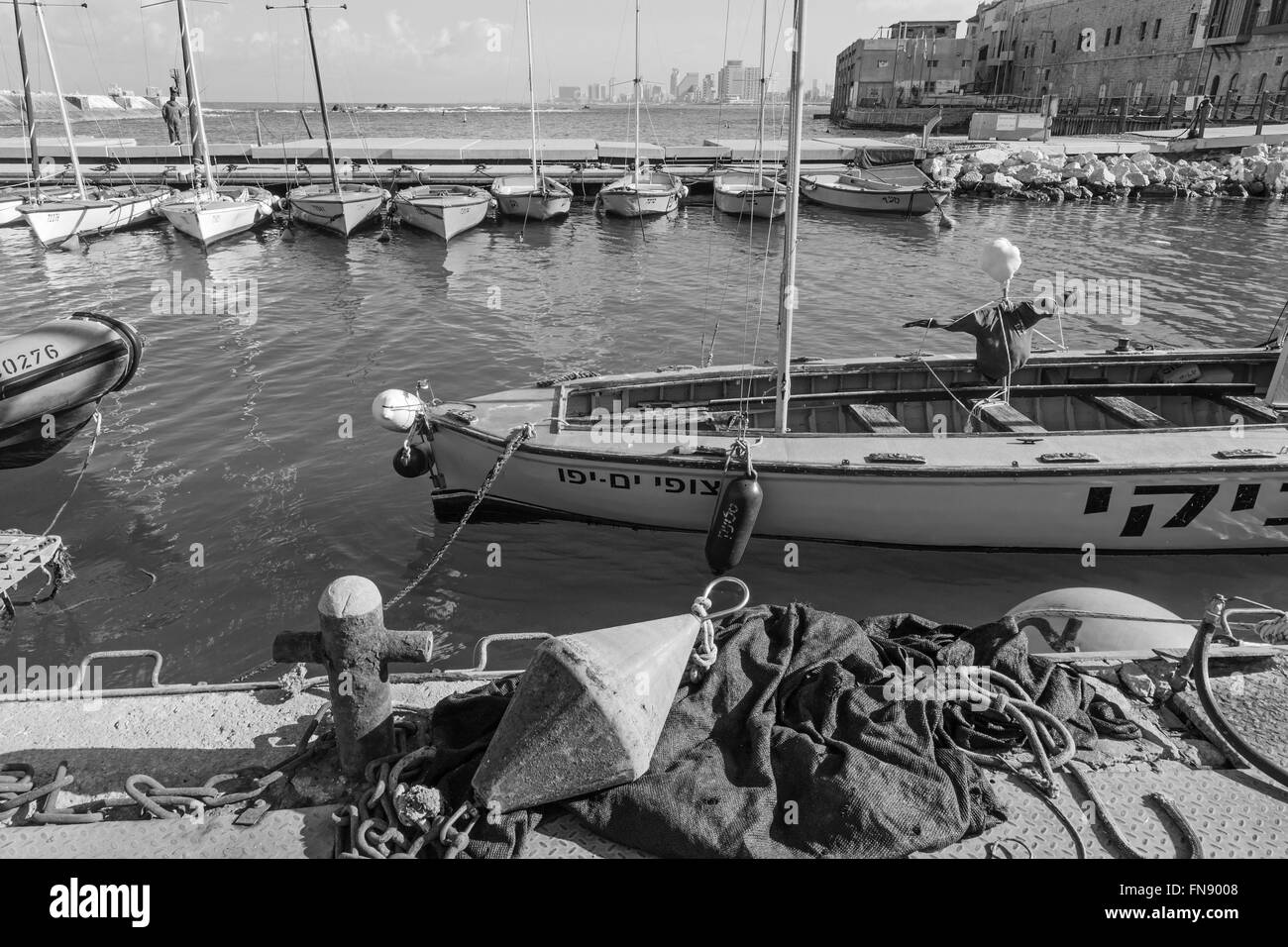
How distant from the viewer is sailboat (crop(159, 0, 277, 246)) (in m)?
30.3

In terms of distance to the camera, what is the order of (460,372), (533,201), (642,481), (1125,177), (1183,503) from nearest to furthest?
(1183,503) → (642,481) → (460,372) → (533,201) → (1125,177)

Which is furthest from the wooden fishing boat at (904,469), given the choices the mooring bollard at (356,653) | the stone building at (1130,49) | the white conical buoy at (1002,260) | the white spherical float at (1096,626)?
the stone building at (1130,49)

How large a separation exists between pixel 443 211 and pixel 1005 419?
26.4 m

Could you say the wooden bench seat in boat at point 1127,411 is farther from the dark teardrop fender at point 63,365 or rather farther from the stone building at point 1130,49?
the stone building at point 1130,49

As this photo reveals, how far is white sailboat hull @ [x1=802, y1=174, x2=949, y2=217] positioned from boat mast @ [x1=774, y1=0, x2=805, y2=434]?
97.8 ft

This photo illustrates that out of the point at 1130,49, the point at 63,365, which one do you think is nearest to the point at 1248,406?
the point at 63,365

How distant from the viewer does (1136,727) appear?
480cm

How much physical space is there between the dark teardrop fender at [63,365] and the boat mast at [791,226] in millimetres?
9151

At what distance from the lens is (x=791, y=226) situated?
851cm

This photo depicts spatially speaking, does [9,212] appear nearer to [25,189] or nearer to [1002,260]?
[25,189]

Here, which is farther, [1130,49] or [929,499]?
[1130,49]

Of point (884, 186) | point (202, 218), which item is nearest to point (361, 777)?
point (202, 218)
